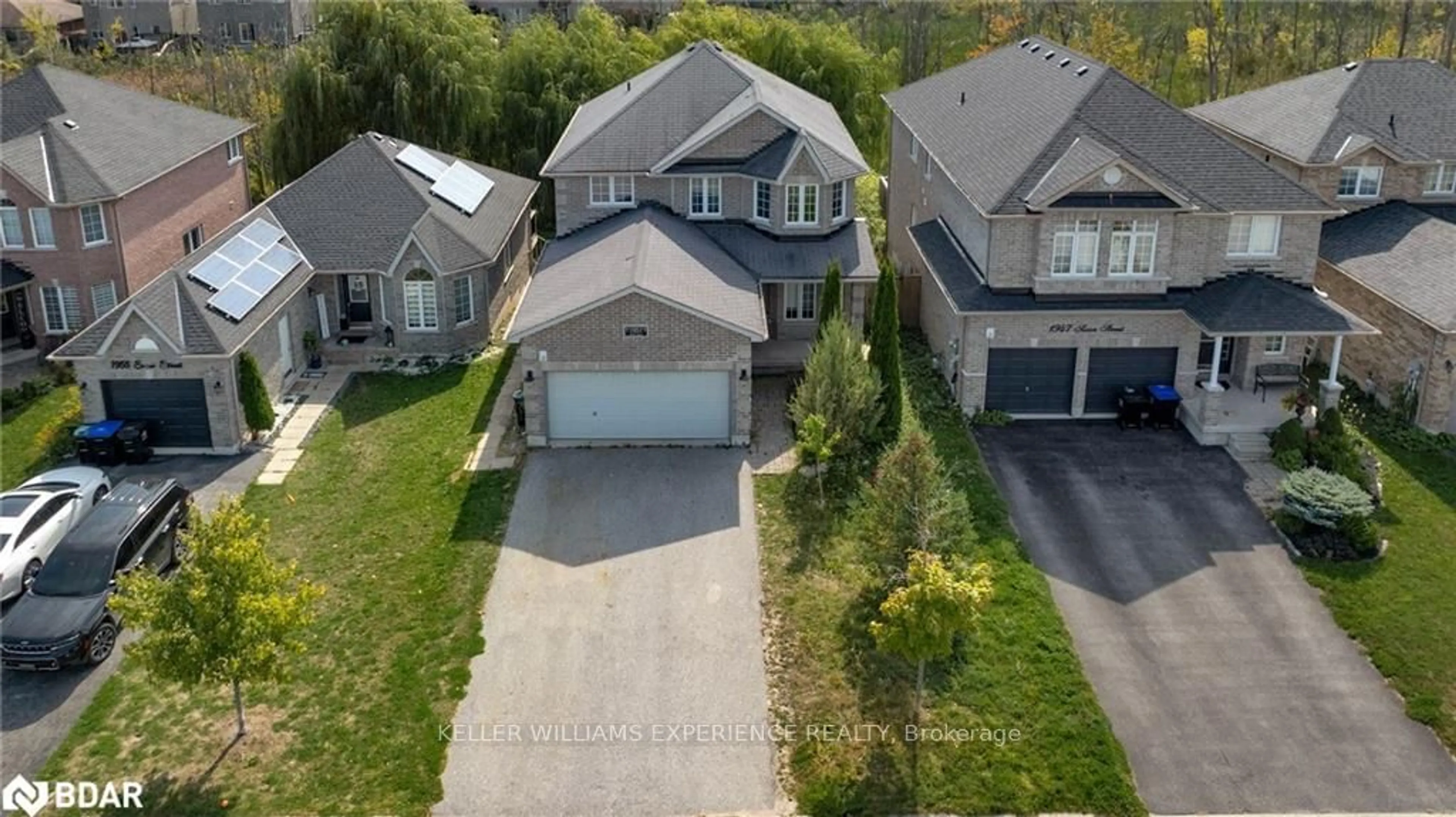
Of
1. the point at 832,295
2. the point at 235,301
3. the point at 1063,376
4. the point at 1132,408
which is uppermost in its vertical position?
the point at 832,295

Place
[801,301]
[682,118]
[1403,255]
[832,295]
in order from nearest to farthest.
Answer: [832,295] < [1403,255] < [801,301] < [682,118]

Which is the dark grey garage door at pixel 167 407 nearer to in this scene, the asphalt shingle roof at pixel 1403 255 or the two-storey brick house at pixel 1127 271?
the two-storey brick house at pixel 1127 271

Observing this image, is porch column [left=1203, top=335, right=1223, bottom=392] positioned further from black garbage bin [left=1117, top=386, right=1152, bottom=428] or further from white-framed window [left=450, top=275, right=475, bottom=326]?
white-framed window [left=450, top=275, right=475, bottom=326]

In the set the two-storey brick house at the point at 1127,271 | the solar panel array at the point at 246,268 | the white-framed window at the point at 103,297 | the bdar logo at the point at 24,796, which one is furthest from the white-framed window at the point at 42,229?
the two-storey brick house at the point at 1127,271

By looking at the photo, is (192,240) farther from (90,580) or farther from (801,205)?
(90,580)

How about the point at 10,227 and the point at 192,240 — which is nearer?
the point at 10,227

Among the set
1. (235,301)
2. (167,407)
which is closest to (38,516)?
(167,407)

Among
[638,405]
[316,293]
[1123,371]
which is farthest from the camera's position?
[316,293]
